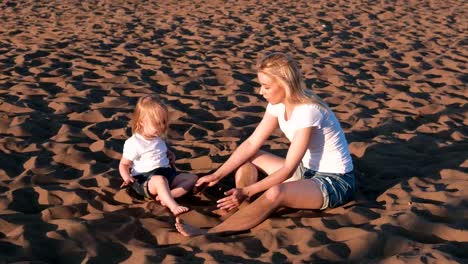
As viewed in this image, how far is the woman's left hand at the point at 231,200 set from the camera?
150 inches

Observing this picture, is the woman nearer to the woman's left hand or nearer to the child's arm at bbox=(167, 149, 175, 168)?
the woman's left hand

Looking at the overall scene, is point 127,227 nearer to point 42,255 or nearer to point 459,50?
point 42,255

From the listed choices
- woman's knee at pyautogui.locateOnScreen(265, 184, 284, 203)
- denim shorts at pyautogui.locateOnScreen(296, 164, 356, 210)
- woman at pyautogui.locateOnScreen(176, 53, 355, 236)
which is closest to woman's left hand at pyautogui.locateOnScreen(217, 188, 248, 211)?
woman at pyautogui.locateOnScreen(176, 53, 355, 236)

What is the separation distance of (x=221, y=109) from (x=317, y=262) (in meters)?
3.05

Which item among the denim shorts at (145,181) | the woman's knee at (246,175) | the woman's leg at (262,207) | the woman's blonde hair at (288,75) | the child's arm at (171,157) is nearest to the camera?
the woman's leg at (262,207)

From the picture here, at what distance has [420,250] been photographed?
10.7ft

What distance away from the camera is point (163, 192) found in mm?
3947

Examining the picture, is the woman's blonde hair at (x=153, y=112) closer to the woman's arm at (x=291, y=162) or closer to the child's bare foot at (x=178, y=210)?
the child's bare foot at (x=178, y=210)

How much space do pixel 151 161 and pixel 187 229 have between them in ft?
2.35

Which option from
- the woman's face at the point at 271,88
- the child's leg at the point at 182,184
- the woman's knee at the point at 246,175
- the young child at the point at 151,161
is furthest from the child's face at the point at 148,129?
the woman's face at the point at 271,88

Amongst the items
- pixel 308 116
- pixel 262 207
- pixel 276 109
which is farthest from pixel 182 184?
pixel 308 116

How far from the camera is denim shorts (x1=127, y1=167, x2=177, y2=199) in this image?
4.07m

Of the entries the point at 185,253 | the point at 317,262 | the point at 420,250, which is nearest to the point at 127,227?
the point at 185,253

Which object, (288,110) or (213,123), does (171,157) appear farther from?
(213,123)
